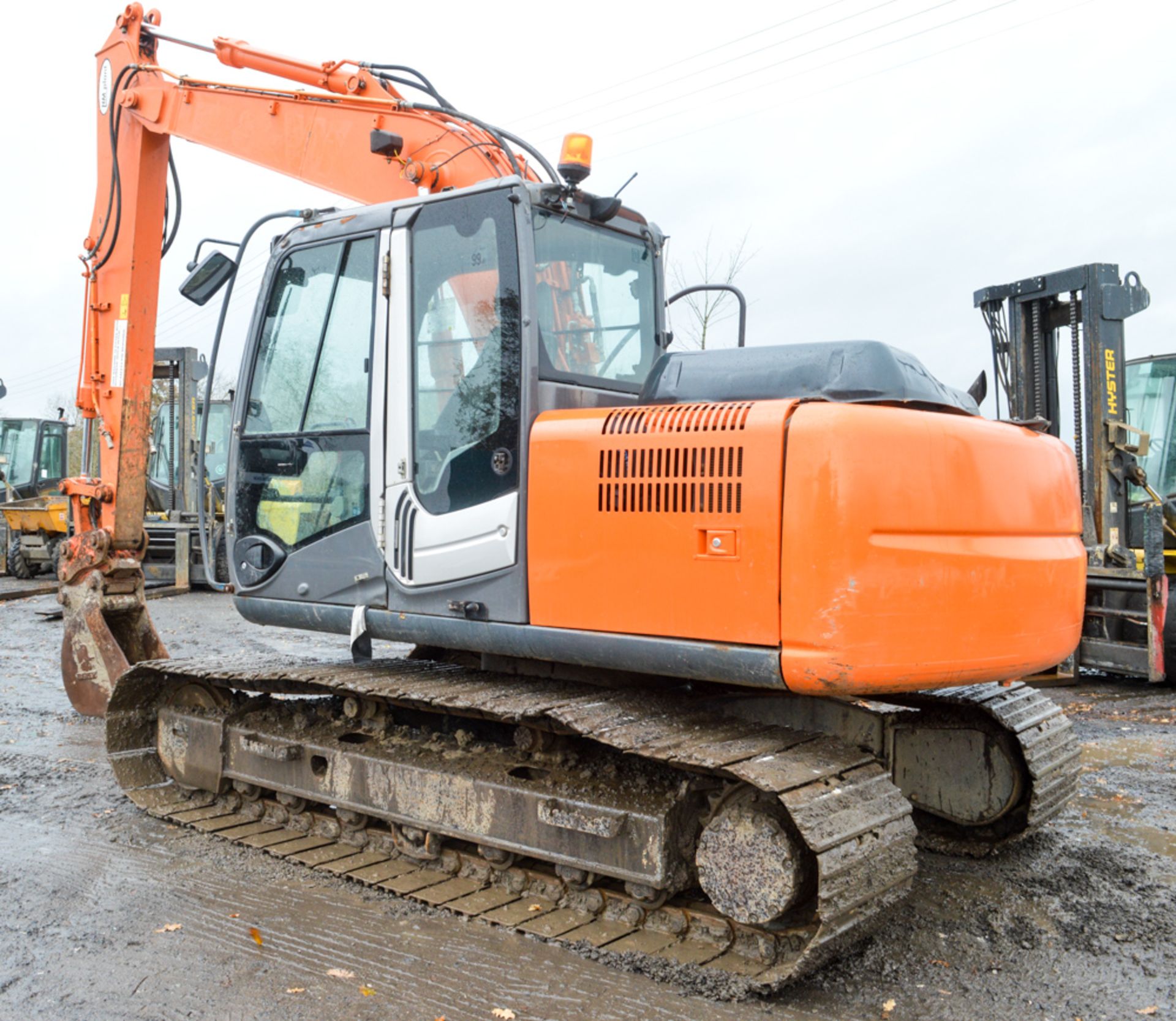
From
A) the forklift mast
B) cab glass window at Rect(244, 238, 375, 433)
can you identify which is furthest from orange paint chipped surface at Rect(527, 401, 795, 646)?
the forklift mast

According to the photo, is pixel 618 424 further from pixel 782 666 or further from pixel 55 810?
pixel 55 810

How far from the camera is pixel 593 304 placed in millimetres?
4449

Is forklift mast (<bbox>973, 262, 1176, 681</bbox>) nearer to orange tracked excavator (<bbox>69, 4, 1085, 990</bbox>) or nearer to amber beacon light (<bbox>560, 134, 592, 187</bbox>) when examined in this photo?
orange tracked excavator (<bbox>69, 4, 1085, 990</bbox>)

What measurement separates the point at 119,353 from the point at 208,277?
213cm

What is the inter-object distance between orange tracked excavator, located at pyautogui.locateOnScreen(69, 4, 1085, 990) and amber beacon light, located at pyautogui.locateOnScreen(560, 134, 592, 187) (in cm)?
2

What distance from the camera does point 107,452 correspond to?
274 inches

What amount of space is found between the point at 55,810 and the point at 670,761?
354 centimetres

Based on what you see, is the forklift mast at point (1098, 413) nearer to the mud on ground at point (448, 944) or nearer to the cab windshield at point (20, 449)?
the mud on ground at point (448, 944)

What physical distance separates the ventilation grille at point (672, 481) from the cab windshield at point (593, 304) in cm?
58

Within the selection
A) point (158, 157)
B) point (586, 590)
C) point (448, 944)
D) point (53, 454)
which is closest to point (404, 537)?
point (586, 590)

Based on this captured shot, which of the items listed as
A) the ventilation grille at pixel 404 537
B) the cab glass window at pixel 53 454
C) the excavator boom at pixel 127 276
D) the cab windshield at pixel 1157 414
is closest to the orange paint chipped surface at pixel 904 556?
the ventilation grille at pixel 404 537

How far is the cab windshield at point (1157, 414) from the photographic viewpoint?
31.6 ft

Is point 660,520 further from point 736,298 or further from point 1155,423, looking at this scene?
point 1155,423

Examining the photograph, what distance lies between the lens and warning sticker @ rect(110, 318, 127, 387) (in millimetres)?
6887
